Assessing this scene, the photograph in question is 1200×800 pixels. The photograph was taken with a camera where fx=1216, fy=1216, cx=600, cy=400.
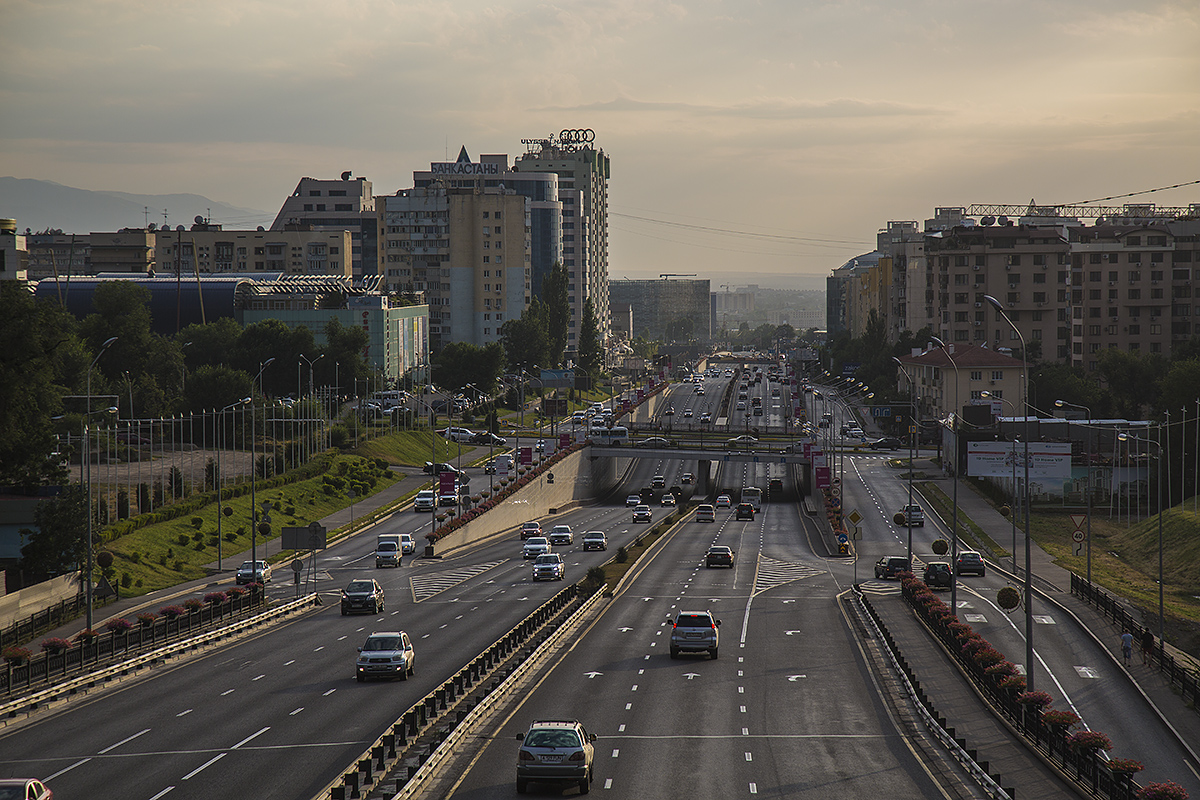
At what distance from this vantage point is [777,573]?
74500 mm

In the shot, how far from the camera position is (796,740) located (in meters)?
32.4

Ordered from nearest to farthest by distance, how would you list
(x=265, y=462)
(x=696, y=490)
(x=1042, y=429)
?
(x=265, y=462) < (x=1042, y=429) < (x=696, y=490)

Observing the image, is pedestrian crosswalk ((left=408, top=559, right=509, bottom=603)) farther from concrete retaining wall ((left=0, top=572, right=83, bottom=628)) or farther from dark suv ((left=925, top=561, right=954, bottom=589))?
dark suv ((left=925, top=561, right=954, bottom=589))

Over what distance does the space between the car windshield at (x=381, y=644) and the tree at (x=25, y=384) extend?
24706mm

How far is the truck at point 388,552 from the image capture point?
3076 inches

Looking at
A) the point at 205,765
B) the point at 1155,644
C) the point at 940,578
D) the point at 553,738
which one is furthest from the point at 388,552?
the point at 553,738

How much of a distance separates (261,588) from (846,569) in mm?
37339

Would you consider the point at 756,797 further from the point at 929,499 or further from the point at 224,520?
the point at 929,499

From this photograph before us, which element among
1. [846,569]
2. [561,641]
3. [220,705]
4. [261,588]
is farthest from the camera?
[846,569]

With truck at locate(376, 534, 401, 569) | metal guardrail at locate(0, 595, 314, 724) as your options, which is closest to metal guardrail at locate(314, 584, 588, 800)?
metal guardrail at locate(0, 595, 314, 724)

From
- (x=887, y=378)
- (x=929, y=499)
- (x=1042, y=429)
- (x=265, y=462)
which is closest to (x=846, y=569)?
(x=929, y=499)

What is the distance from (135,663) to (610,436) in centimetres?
10258

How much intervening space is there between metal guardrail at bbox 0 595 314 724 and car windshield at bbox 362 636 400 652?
840cm

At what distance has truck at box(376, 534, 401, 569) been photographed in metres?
78.1
